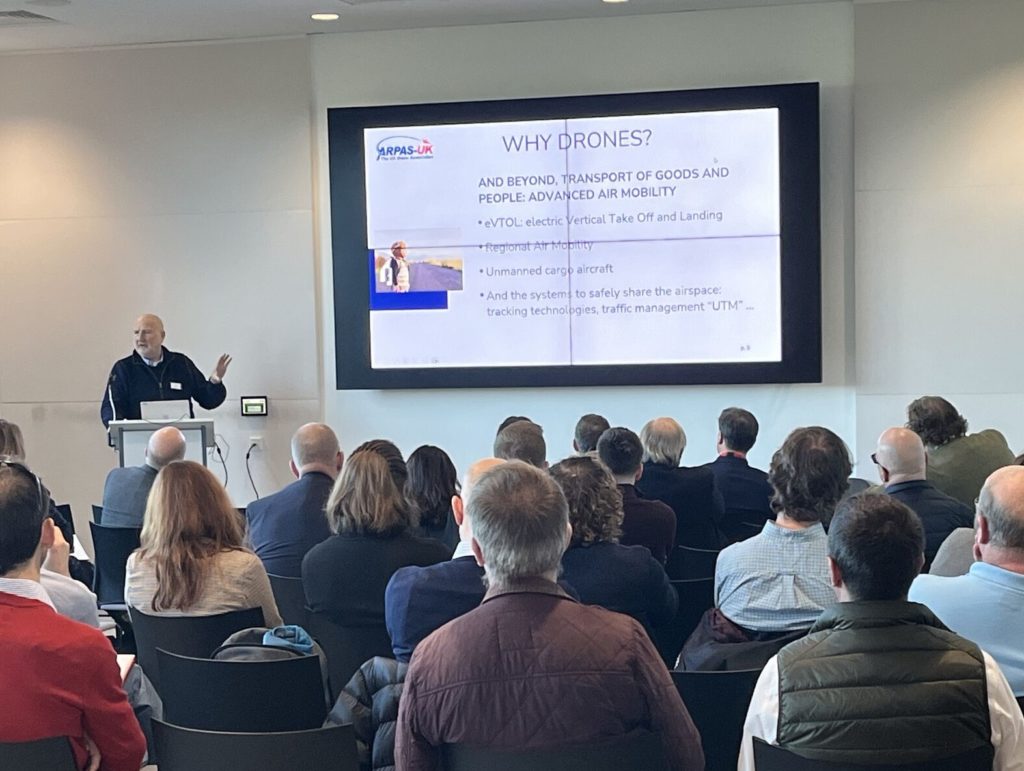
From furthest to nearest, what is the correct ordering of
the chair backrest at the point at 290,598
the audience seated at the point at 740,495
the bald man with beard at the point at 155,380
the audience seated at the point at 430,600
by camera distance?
1. the bald man with beard at the point at 155,380
2. the audience seated at the point at 740,495
3. the chair backrest at the point at 290,598
4. the audience seated at the point at 430,600

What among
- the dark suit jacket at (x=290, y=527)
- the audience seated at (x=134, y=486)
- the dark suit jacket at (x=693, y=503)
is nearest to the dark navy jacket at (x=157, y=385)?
the audience seated at (x=134, y=486)

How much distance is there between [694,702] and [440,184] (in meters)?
5.01

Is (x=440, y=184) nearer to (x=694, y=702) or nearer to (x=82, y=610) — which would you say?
(x=82, y=610)

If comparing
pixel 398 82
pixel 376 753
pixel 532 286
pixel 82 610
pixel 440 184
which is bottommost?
pixel 376 753

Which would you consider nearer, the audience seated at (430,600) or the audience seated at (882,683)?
the audience seated at (882,683)

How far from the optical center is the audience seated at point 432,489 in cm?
414

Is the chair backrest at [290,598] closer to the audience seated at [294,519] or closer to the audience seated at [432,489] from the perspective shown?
the audience seated at [294,519]

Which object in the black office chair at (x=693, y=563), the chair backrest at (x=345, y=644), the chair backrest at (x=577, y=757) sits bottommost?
the chair backrest at (x=345, y=644)

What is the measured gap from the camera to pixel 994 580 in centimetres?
247

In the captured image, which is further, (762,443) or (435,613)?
(762,443)

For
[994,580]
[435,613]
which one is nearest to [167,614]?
[435,613]

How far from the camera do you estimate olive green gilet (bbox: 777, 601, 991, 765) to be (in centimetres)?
196

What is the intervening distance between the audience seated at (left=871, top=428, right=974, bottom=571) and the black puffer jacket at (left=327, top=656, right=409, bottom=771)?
78.7 inches

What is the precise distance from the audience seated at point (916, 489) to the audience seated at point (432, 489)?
151 centimetres
